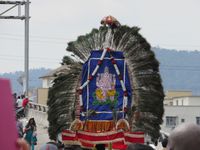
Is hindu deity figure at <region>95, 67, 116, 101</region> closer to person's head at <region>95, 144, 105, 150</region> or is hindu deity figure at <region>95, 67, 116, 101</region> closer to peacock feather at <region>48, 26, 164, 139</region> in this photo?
peacock feather at <region>48, 26, 164, 139</region>

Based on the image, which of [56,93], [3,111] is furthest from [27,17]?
[3,111]

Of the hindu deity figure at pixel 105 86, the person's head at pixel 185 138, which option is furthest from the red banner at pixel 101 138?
the person's head at pixel 185 138

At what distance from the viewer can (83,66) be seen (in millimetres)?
14125

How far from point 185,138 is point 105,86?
9824 millimetres

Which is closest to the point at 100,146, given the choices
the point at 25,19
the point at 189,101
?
the point at 25,19

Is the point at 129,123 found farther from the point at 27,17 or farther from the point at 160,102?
the point at 27,17

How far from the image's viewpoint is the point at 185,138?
13.9 ft

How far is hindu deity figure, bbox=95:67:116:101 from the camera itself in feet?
45.8

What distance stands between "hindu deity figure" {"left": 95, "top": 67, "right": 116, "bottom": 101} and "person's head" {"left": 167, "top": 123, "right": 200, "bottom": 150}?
9643 millimetres

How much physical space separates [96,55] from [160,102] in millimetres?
1392

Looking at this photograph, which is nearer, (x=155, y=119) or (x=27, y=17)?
(x=155, y=119)

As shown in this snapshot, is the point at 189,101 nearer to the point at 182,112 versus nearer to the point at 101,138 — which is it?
the point at 182,112

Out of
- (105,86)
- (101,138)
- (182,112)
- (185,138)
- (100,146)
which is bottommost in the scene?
(182,112)

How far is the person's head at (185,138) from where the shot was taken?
4.24 metres
